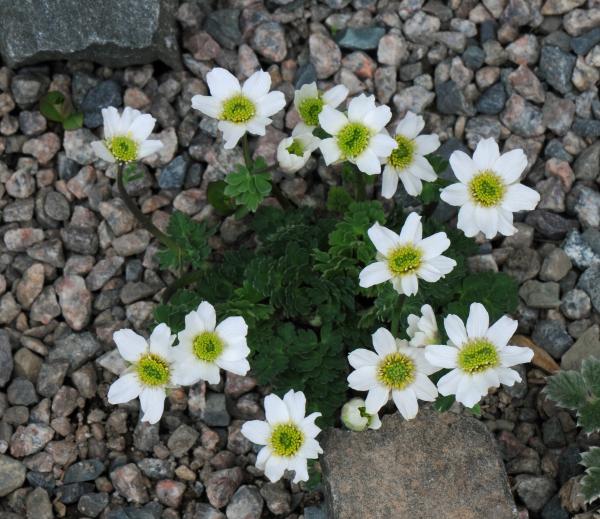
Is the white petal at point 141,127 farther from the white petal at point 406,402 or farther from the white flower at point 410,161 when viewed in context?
the white petal at point 406,402

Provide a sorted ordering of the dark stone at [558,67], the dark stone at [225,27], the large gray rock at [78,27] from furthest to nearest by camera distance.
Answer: the dark stone at [225,27] < the dark stone at [558,67] < the large gray rock at [78,27]

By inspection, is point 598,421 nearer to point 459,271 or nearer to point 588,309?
point 588,309

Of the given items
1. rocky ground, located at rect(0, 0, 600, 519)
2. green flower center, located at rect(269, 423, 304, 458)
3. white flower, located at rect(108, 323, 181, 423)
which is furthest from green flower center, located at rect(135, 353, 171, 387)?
rocky ground, located at rect(0, 0, 600, 519)

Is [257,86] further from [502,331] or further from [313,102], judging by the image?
[502,331]

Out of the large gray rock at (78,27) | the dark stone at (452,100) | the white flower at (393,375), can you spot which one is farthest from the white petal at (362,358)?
the large gray rock at (78,27)

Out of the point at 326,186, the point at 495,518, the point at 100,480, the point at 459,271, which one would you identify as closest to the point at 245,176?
the point at 326,186
